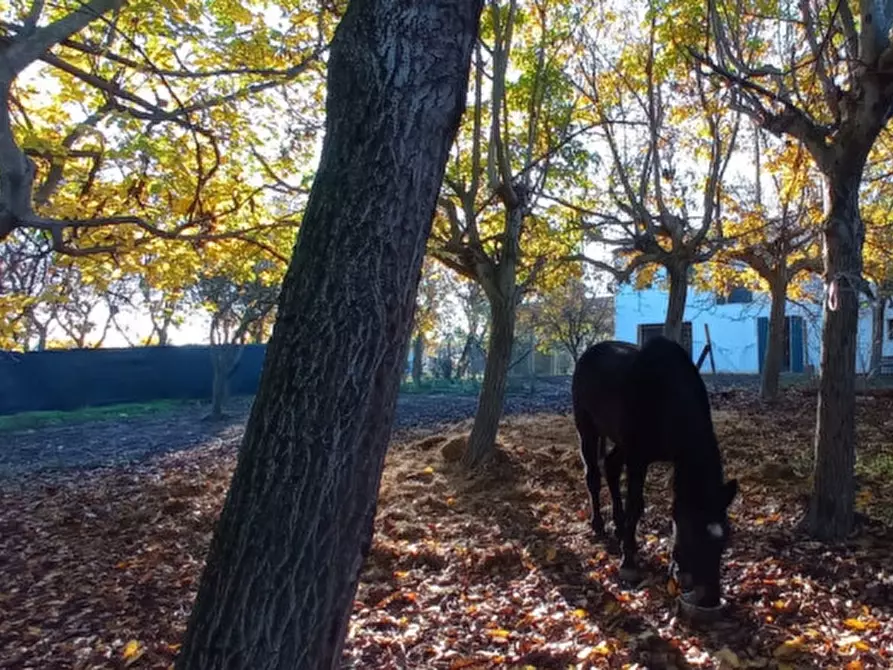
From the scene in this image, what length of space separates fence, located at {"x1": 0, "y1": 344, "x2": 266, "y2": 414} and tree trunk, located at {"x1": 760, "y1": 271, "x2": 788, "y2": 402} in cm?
1506

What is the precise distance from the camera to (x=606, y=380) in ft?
18.4

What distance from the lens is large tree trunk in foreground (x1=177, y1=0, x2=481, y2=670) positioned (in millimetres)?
2035

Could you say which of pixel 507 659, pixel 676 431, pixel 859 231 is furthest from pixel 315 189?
pixel 859 231

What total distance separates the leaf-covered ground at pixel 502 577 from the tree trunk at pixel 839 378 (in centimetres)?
25

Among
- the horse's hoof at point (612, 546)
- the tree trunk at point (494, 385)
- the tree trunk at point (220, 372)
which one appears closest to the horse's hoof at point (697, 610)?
the horse's hoof at point (612, 546)

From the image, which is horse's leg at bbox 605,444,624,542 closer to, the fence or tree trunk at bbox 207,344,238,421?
tree trunk at bbox 207,344,238,421

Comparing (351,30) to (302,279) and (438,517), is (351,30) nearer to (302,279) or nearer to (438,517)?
(302,279)

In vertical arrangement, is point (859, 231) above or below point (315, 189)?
above

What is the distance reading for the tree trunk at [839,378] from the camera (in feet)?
15.6

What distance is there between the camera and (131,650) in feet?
13.5

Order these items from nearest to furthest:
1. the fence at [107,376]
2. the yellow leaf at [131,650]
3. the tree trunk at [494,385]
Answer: the yellow leaf at [131,650], the tree trunk at [494,385], the fence at [107,376]

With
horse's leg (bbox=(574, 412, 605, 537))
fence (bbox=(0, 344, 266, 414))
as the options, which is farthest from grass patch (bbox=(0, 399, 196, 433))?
horse's leg (bbox=(574, 412, 605, 537))

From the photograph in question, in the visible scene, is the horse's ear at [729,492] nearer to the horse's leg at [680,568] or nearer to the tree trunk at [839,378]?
the horse's leg at [680,568]

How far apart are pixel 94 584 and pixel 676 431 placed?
463cm
